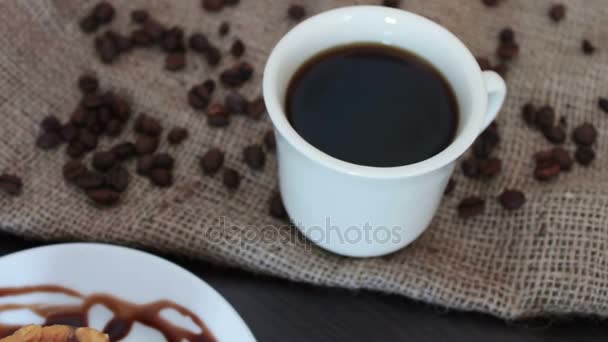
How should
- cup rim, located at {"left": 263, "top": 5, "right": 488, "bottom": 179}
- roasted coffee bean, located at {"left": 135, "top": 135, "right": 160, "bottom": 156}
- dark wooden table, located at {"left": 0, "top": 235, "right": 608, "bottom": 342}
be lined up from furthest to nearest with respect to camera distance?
roasted coffee bean, located at {"left": 135, "top": 135, "right": 160, "bottom": 156} → dark wooden table, located at {"left": 0, "top": 235, "right": 608, "bottom": 342} → cup rim, located at {"left": 263, "top": 5, "right": 488, "bottom": 179}

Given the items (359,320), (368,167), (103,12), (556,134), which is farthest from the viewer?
(103,12)

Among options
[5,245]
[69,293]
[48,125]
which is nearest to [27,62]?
[48,125]

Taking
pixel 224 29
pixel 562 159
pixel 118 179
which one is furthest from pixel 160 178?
pixel 562 159

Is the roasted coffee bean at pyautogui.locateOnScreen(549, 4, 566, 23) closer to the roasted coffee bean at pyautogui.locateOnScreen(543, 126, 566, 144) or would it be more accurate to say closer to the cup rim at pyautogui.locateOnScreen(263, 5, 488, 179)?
the roasted coffee bean at pyautogui.locateOnScreen(543, 126, 566, 144)

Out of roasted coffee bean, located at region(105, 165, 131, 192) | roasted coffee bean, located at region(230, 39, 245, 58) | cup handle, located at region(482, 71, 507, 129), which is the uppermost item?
cup handle, located at region(482, 71, 507, 129)

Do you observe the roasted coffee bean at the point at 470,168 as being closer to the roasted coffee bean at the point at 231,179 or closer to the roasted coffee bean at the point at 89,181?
the roasted coffee bean at the point at 231,179

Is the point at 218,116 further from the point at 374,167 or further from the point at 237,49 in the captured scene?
the point at 374,167

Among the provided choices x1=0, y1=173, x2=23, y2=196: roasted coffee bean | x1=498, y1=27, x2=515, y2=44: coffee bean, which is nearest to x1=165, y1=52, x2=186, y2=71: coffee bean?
x1=0, y1=173, x2=23, y2=196: roasted coffee bean

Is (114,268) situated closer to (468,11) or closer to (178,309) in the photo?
(178,309)

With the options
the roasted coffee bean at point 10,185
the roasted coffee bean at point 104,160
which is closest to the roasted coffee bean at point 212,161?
the roasted coffee bean at point 104,160
